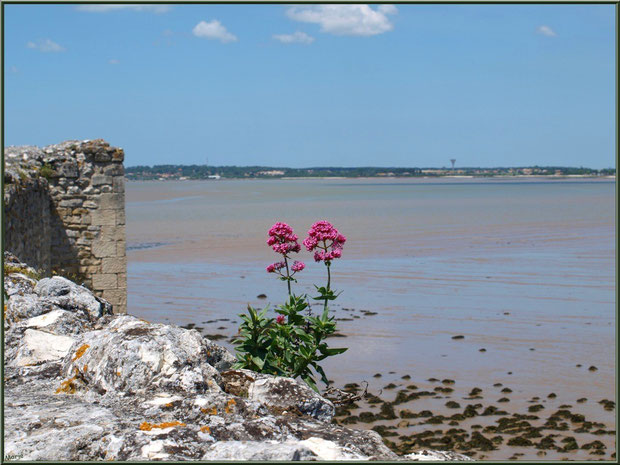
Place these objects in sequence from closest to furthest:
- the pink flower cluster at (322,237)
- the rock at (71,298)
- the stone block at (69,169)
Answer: the rock at (71,298), the pink flower cluster at (322,237), the stone block at (69,169)

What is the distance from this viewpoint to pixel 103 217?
10984 mm

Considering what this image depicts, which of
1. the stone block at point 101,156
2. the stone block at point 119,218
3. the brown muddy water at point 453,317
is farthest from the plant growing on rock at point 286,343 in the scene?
the stone block at point 101,156

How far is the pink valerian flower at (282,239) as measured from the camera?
16.2ft

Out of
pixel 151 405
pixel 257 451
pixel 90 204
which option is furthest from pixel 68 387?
pixel 90 204

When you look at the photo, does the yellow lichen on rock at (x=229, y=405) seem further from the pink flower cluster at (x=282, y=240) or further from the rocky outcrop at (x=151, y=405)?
the pink flower cluster at (x=282, y=240)

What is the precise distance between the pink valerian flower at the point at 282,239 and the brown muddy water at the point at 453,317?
377cm

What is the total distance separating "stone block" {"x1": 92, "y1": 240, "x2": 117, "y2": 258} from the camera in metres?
10.9

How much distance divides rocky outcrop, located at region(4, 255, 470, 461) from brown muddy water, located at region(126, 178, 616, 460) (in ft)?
15.5

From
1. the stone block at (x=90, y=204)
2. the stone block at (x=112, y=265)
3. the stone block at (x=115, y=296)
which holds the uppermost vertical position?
the stone block at (x=90, y=204)

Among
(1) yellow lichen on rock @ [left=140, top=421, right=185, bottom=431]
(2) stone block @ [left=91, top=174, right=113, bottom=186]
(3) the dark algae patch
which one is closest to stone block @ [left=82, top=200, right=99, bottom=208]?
(2) stone block @ [left=91, top=174, right=113, bottom=186]

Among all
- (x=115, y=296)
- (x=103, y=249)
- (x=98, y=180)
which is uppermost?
(x=98, y=180)

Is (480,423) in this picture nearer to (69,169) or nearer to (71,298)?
(71,298)

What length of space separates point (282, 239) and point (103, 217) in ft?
21.7

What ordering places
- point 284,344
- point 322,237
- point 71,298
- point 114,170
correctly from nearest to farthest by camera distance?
point 284,344, point 71,298, point 322,237, point 114,170
